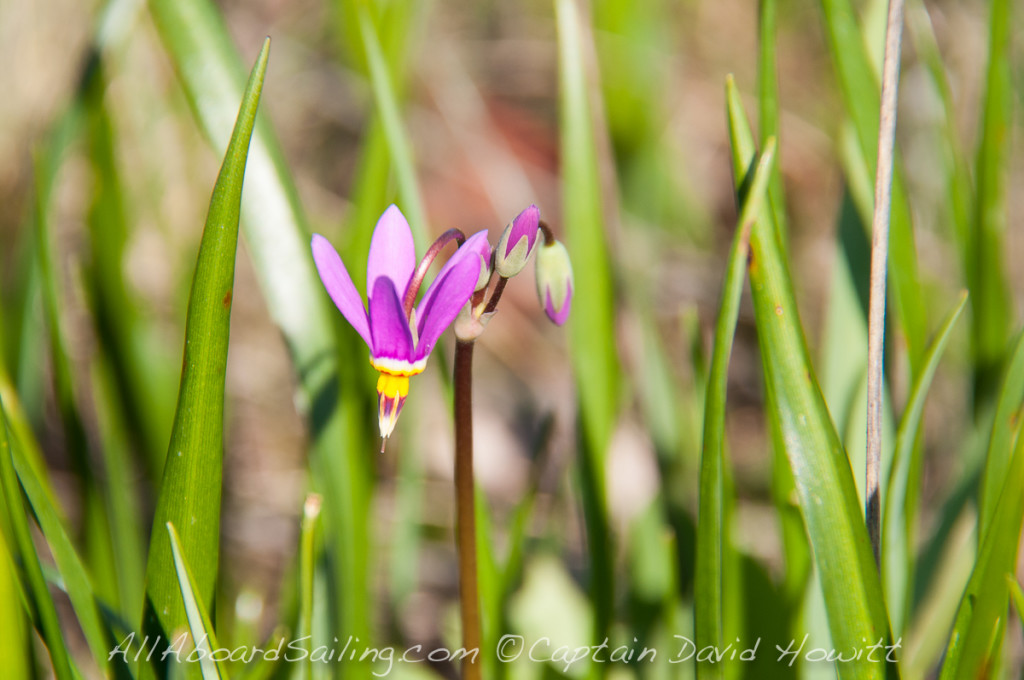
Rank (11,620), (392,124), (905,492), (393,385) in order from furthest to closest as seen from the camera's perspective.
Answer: (392,124), (905,492), (393,385), (11,620)

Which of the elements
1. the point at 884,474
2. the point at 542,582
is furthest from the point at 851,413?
the point at 542,582

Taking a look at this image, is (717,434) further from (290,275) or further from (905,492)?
(290,275)

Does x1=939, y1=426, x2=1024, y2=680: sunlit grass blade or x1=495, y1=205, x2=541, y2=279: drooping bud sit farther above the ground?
x1=495, y1=205, x2=541, y2=279: drooping bud

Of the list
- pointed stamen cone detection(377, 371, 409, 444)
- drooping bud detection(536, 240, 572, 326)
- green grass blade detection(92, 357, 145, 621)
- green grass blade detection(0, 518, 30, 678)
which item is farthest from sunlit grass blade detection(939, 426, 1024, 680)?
green grass blade detection(92, 357, 145, 621)

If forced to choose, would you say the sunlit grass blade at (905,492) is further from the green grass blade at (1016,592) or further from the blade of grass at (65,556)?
the blade of grass at (65,556)

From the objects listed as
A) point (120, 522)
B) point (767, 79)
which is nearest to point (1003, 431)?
point (767, 79)

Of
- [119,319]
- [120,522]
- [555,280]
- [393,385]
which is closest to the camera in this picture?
[393,385]

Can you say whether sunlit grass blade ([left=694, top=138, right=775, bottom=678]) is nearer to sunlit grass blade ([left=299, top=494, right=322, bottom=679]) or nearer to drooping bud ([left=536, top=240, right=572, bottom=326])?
drooping bud ([left=536, top=240, right=572, bottom=326])
